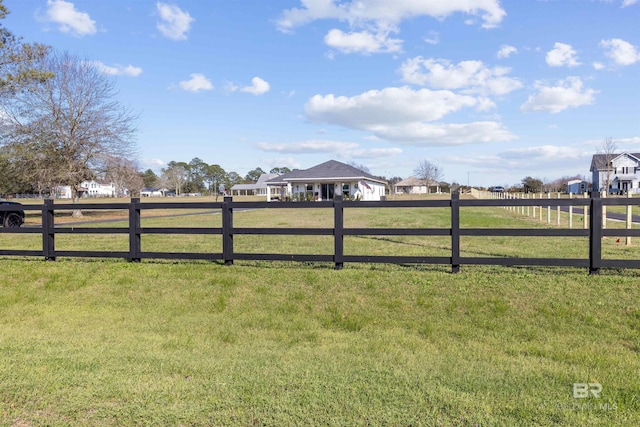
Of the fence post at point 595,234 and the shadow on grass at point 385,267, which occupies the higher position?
the fence post at point 595,234

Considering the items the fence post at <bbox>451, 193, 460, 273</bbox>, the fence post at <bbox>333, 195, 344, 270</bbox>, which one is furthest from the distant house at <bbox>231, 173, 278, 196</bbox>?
the fence post at <bbox>451, 193, 460, 273</bbox>

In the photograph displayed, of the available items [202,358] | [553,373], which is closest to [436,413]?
[553,373]

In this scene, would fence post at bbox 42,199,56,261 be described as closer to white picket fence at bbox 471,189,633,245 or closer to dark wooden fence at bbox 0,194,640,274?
dark wooden fence at bbox 0,194,640,274

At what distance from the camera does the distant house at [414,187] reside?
103556mm

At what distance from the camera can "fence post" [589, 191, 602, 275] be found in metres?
6.87

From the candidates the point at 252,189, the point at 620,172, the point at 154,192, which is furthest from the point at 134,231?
the point at 154,192

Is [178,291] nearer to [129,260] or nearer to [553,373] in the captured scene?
[129,260]

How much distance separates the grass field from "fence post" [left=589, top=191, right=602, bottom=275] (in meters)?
0.26

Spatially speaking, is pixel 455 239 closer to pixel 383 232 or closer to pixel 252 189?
pixel 383 232

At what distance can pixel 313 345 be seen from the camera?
5035mm

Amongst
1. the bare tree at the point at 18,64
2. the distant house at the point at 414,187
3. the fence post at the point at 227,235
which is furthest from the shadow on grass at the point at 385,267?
the distant house at the point at 414,187

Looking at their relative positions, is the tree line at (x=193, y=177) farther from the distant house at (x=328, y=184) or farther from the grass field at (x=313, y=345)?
the grass field at (x=313, y=345)

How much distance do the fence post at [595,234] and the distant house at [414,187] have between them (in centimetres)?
9524

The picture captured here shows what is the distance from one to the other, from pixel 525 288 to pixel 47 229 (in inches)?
349
